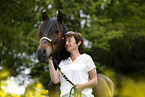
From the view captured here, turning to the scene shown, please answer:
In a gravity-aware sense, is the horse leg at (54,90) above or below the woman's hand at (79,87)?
below

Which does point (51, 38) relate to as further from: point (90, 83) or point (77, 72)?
point (90, 83)

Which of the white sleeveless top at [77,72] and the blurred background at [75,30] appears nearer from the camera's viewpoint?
the white sleeveless top at [77,72]

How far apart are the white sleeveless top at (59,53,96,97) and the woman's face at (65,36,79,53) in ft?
0.51

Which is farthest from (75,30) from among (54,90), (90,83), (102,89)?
(90,83)

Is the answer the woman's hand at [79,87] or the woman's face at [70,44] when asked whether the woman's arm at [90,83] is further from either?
the woman's face at [70,44]

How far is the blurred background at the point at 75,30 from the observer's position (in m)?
9.43

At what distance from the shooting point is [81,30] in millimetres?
11695

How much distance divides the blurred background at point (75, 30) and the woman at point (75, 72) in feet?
3.51

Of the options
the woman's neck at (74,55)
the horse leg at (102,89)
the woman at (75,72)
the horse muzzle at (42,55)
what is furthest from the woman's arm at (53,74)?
the horse leg at (102,89)

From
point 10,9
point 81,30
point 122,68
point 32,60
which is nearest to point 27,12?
point 10,9

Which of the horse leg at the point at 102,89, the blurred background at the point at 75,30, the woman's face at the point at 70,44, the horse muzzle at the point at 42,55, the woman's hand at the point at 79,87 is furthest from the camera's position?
the blurred background at the point at 75,30

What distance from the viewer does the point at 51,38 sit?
273cm

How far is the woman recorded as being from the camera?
2.70 m

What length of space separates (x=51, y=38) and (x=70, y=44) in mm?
302
